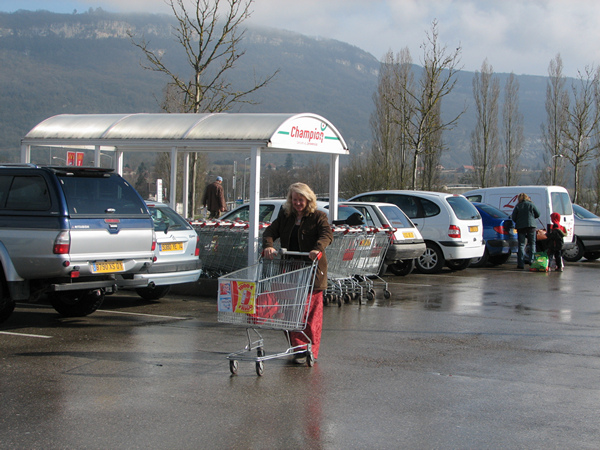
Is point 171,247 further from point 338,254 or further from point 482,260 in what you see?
point 482,260

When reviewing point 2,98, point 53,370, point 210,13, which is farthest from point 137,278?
point 2,98

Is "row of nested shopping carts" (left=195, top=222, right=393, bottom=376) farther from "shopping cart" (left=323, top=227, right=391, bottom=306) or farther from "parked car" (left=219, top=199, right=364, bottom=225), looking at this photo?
"parked car" (left=219, top=199, right=364, bottom=225)

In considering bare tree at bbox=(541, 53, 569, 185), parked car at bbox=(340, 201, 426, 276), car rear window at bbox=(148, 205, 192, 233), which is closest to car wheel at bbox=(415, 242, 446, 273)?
parked car at bbox=(340, 201, 426, 276)

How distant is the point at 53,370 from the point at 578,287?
437 inches

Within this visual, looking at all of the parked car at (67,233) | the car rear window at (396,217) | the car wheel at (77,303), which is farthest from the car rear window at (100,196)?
the car rear window at (396,217)

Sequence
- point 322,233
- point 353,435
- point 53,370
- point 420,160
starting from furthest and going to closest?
point 420,160
point 322,233
point 53,370
point 353,435

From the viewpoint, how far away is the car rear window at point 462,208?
16156 millimetres

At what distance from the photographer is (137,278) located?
915cm

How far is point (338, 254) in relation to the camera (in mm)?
11109

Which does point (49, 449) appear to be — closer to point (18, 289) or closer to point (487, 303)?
point (18, 289)

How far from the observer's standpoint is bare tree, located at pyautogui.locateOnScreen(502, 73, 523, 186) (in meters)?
71.6

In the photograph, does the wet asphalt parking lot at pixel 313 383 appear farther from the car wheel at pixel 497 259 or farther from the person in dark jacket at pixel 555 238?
the car wheel at pixel 497 259

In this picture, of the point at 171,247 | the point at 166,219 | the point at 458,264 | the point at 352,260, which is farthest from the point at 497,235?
the point at 171,247

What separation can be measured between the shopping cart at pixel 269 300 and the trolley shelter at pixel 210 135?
411 cm
